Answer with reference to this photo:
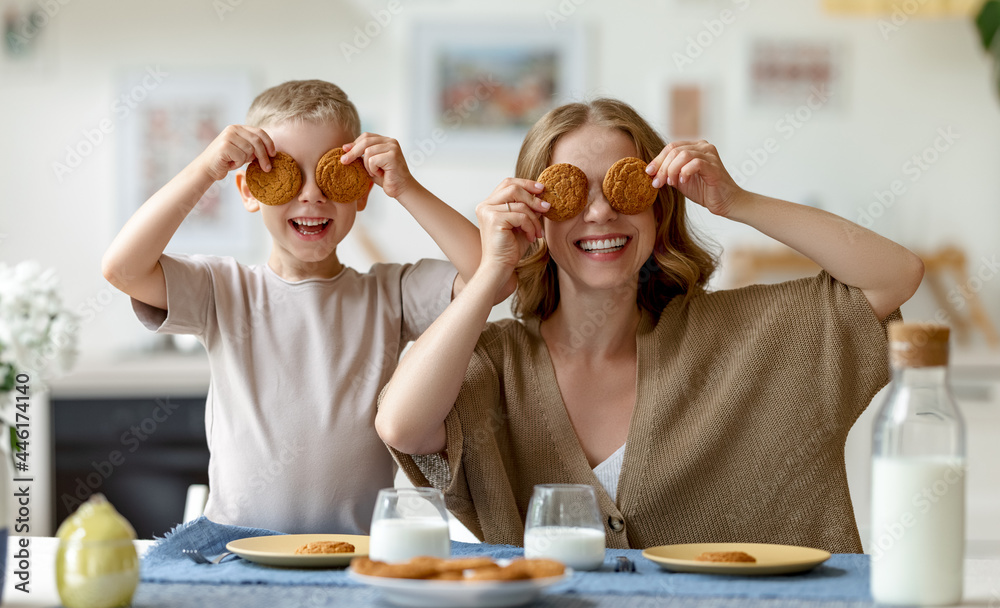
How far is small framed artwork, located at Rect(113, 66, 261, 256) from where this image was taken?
12.7 ft

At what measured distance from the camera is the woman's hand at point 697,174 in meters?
1.45

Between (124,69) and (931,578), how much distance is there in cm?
378

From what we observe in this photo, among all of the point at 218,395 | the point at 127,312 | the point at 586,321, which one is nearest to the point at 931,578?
the point at 586,321

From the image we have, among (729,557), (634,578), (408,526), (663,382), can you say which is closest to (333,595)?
(408,526)

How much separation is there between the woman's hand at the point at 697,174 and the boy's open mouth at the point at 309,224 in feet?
1.79

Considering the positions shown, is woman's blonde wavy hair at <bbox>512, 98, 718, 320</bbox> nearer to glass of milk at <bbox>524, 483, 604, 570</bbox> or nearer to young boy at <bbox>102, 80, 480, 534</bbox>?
young boy at <bbox>102, 80, 480, 534</bbox>

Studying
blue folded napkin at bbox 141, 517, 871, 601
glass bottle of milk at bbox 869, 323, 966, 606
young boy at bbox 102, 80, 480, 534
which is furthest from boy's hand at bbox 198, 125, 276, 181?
glass bottle of milk at bbox 869, 323, 966, 606

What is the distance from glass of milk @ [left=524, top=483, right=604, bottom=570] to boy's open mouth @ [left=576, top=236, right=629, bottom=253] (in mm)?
546

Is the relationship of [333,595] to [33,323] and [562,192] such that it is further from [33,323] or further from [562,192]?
[562,192]

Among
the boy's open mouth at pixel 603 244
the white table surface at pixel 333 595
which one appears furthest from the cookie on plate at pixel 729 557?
the boy's open mouth at pixel 603 244

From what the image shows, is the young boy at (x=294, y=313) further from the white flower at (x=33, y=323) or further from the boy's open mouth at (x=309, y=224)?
the white flower at (x=33, y=323)

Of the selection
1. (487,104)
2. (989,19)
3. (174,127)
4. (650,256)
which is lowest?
(650,256)

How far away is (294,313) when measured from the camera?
1578 mm

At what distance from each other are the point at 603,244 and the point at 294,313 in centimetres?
54
